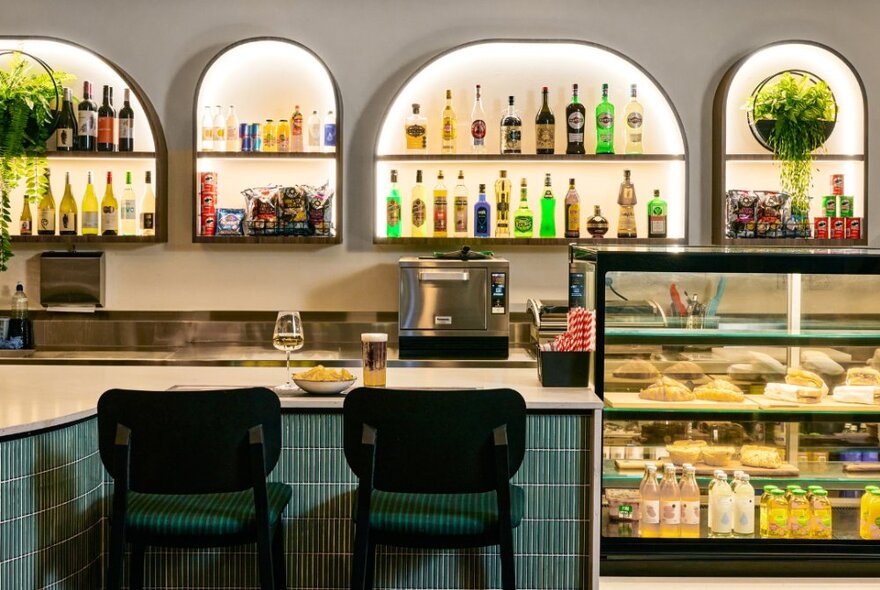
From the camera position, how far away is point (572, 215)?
4.42 m

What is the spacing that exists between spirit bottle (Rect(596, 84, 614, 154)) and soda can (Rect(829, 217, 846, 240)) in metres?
1.12

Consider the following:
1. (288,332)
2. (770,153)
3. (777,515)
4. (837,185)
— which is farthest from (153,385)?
(837,185)

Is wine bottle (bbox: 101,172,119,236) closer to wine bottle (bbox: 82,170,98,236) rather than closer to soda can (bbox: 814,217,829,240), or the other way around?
wine bottle (bbox: 82,170,98,236)

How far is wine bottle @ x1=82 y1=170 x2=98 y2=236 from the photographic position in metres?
4.44

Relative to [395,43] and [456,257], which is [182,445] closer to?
[456,257]

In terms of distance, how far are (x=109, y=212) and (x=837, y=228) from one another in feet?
11.6

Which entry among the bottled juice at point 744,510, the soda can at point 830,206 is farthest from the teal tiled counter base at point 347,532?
the soda can at point 830,206

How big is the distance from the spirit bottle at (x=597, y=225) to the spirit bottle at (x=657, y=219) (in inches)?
8.4

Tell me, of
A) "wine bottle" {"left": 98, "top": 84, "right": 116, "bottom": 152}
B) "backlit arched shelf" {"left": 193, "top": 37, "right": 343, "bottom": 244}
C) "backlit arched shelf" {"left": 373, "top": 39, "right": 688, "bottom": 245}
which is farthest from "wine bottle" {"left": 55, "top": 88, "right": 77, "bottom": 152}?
"backlit arched shelf" {"left": 373, "top": 39, "right": 688, "bottom": 245}

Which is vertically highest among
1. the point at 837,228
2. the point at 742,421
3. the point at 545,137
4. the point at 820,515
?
the point at 545,137

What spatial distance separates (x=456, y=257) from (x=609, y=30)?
4.71ft

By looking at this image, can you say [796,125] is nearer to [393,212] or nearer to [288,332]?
[393,212]

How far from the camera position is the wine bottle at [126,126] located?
4.42 m

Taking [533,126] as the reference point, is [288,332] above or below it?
below
